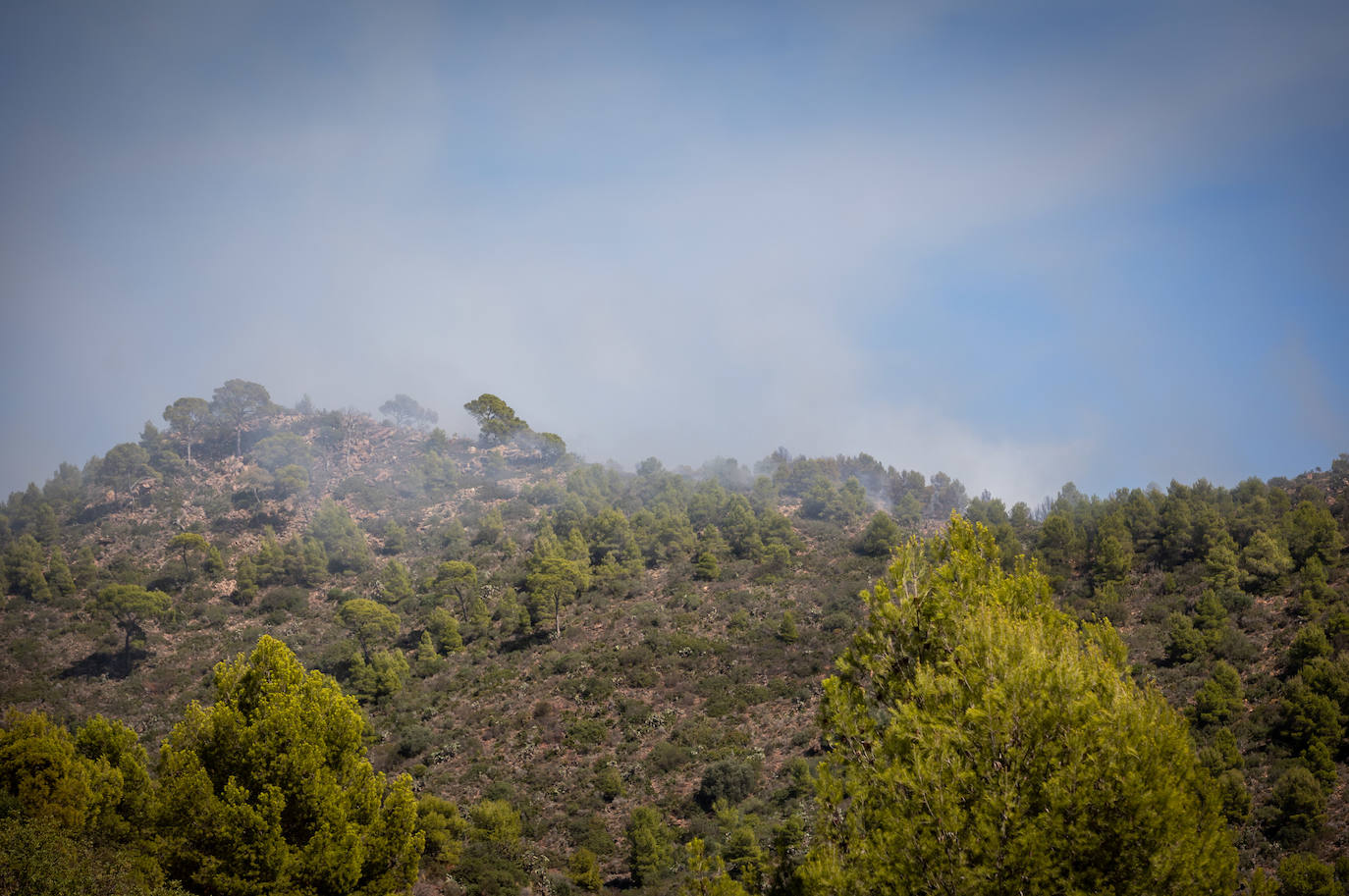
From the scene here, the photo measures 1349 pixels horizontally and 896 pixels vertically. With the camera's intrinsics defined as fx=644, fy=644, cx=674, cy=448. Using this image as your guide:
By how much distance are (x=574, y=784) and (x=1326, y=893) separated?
27.8 metres

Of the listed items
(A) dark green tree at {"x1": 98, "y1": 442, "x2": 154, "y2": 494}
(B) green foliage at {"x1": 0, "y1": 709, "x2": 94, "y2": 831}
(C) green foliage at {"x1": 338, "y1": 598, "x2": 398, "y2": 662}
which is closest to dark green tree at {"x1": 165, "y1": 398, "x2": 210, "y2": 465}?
(A) dark green tree at {"x1": 98, "y1": 442, "x2": 154, "y2": 494}

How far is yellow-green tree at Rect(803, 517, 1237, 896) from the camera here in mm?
7004

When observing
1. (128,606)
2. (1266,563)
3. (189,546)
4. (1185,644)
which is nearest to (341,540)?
(189,546)

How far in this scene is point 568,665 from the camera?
150ft

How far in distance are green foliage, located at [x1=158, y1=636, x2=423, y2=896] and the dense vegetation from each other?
0.08 meters

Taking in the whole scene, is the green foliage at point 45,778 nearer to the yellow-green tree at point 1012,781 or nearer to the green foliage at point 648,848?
the green foliage at point 648,848

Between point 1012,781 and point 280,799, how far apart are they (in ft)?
46.9

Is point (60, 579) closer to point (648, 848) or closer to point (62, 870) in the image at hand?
point (62, 870)

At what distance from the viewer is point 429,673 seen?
47906 mm

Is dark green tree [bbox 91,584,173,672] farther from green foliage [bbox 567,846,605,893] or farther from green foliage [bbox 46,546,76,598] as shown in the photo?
green foliage [bbox 567,846,605,893]

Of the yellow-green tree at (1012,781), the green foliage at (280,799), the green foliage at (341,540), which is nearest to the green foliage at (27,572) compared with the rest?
the green foliage at (341,540)

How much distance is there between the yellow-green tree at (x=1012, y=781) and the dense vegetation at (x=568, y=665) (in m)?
0.07

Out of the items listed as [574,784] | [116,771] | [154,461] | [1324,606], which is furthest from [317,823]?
[154,461]

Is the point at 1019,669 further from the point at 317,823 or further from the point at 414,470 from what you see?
the point at 414,470
